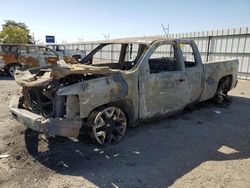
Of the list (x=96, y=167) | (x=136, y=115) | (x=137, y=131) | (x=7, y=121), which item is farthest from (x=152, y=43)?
(x=7, y=121)

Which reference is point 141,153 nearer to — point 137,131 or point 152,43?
point 137,131

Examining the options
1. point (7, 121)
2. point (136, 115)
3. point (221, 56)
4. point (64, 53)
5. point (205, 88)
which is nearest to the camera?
point (136, 115)

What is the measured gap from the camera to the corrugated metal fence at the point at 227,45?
12375 millimetres

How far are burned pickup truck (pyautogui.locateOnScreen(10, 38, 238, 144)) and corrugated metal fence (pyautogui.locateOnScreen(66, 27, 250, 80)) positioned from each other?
778 centimetres

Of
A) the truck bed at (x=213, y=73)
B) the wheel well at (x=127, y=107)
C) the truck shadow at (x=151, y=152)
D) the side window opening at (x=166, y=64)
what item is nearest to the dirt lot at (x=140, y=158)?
the truck shadow at (x=151, y=152)

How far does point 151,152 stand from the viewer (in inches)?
158

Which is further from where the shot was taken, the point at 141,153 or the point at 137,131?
the point at 137,131

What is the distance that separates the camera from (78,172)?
11.1ft

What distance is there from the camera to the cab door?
4488 millimetres

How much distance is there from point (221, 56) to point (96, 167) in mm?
12217

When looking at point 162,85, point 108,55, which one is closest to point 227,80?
point 162,85

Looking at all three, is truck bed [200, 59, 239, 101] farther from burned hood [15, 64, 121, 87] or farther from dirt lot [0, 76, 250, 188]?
burned hood [15, 64, 121, 87]

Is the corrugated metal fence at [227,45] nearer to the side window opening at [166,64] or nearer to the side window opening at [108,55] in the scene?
the side window opening at [108,55]

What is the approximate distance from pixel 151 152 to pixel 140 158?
11.1 inches
